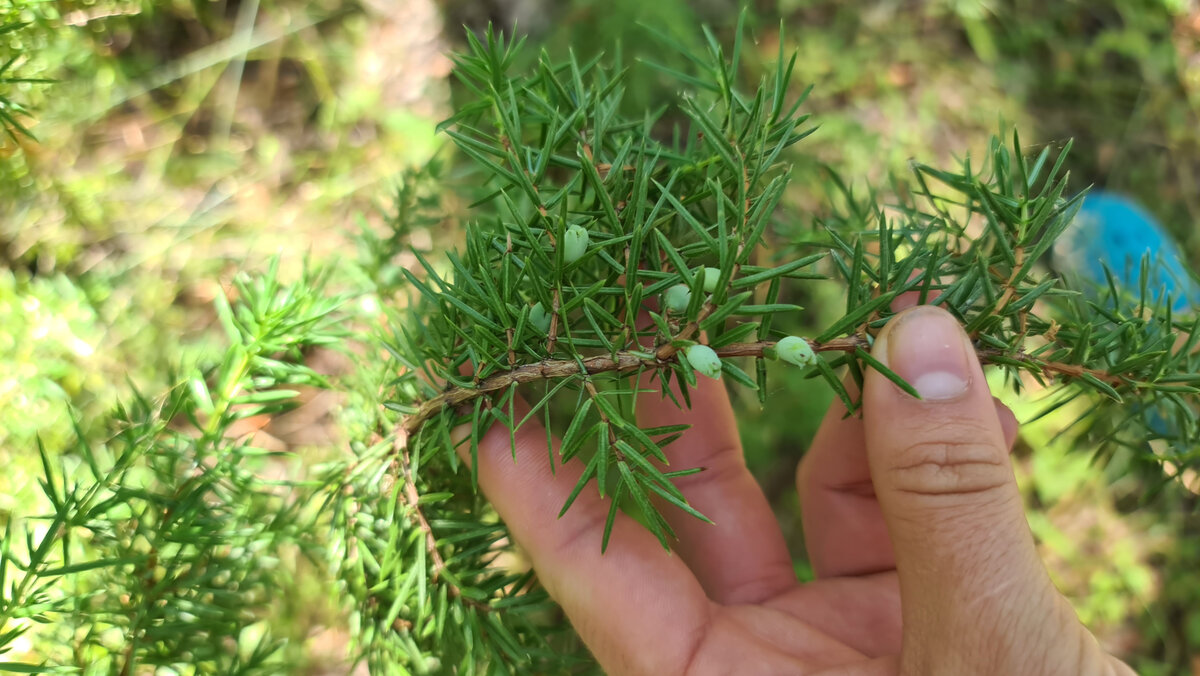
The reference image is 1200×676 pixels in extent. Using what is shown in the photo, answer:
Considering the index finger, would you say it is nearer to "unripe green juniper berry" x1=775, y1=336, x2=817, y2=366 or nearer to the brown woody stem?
the brown woody stem

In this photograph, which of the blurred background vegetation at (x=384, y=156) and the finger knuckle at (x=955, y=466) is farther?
the blurred background vegetation at (x=384, y=156)

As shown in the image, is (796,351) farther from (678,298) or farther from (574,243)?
(574,243)

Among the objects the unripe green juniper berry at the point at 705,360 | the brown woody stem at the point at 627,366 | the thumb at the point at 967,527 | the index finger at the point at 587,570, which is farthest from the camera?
the index finger at the point at 587,570

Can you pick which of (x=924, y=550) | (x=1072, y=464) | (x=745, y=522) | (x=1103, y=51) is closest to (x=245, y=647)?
(x=745, y=522)

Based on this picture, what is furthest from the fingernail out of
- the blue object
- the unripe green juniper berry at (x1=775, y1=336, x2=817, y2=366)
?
the blue object

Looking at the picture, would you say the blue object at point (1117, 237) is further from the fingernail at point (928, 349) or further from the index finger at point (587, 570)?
the index finger at point (587, 570)

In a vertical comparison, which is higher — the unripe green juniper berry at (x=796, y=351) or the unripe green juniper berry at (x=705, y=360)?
the unripe green juniper berry at (x=705, y=360)

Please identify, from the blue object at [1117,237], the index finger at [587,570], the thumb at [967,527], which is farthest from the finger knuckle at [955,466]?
the blue object at [1117,237]
